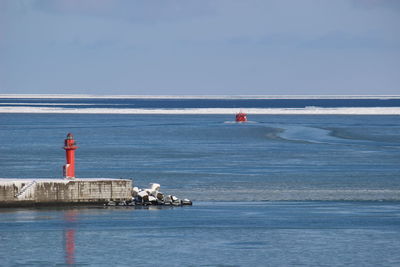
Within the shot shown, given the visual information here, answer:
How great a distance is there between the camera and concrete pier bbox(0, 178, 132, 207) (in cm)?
2105

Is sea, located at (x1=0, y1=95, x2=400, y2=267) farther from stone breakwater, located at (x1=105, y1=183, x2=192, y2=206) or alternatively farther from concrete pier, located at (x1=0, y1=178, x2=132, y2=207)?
stone breakwater, located at (x1=105, y1=183, x2=192, y2=206)

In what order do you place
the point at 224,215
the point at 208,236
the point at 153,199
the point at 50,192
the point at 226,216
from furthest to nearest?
1. the point at 153,199
2. the point at 50,192
3. the point at 224,215
4. the point at 226,216
5. the point at 208,236

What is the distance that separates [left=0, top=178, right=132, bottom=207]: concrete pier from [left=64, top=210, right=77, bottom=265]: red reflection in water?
1.44 ft

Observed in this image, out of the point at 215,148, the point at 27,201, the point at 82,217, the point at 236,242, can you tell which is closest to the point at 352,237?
the point at 236,242

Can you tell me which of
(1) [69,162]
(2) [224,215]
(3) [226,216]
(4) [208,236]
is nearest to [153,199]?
(1) [69,162]

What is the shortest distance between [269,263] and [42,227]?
4.87 m

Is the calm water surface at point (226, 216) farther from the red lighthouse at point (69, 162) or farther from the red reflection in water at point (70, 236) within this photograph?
the red lighthouse at point (69, 162)

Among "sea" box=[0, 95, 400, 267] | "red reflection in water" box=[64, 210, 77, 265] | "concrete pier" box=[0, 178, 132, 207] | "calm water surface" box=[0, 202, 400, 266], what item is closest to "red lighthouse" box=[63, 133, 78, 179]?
"concrete pier" box=[0, 178, 132, 207]

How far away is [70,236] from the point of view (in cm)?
1803

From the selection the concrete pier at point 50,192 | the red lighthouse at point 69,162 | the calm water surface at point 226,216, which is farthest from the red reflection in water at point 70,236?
the red lighthouse at point 69,162

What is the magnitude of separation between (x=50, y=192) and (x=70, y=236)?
325 cm

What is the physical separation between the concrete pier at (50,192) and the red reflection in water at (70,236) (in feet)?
1.44

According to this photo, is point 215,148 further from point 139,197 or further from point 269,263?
point 269,263

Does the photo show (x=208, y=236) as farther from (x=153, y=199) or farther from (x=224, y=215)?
(x=153, y=199)
